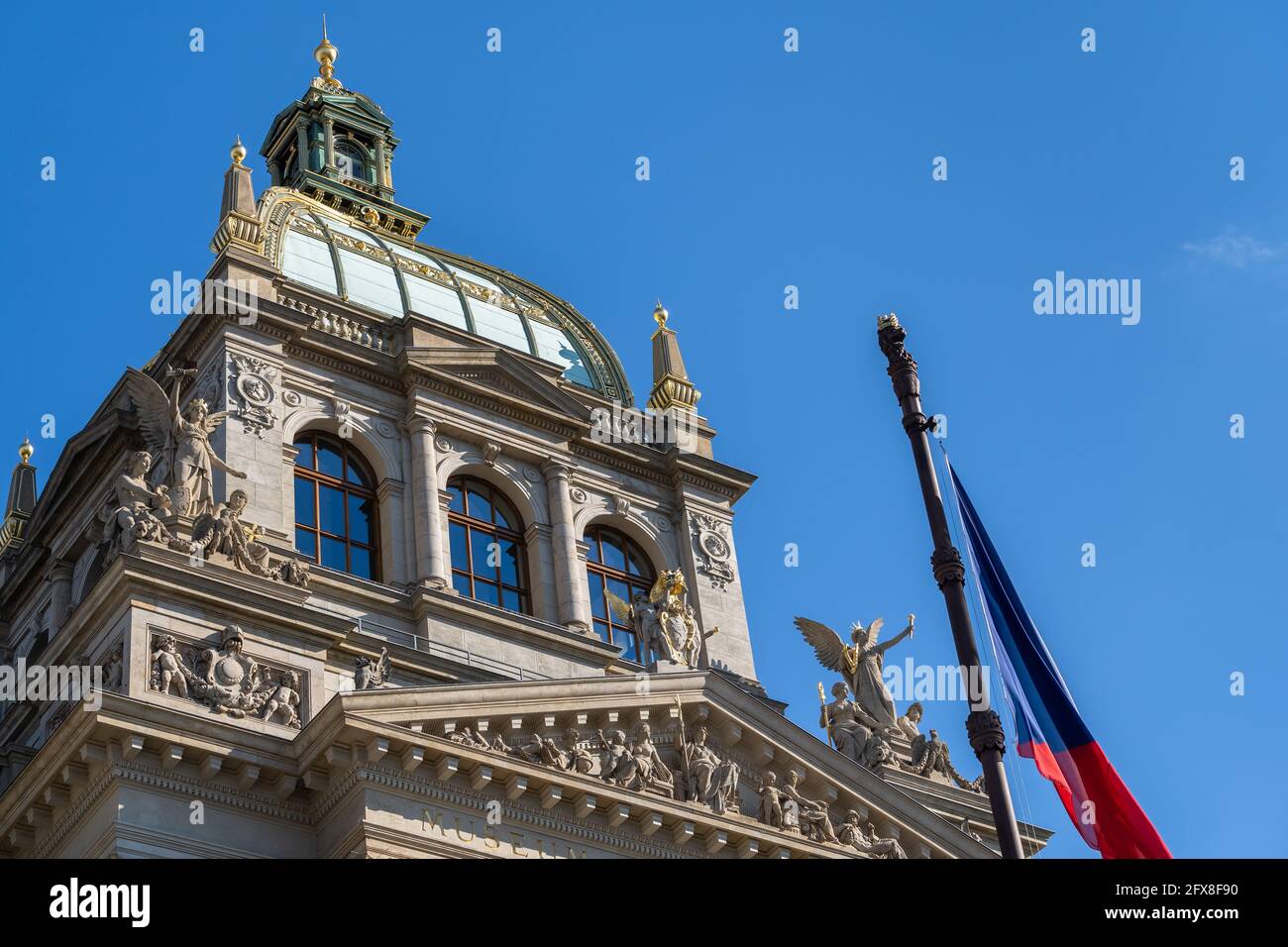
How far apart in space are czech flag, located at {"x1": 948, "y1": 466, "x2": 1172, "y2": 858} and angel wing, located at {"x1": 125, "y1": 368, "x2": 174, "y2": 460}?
612 inches

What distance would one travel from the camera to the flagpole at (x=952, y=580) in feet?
65.0

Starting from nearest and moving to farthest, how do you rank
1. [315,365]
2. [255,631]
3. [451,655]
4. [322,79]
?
[255,631], [451,655], [315,365], [322,79]

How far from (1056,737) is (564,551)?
19.7 meters

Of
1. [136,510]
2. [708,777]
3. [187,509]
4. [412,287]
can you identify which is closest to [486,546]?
[412,287]

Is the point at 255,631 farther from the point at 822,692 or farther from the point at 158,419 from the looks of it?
the point at 822,692

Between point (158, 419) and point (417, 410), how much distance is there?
7.98 meters

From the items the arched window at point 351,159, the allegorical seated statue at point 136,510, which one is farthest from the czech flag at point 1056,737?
the arched window at point 351,159

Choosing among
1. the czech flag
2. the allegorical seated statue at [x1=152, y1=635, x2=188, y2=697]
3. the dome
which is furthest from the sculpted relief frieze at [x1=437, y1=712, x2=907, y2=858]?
the dome

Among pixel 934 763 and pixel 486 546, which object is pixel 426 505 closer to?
pixel 486 546

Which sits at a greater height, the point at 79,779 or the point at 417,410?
the point at 417,410
